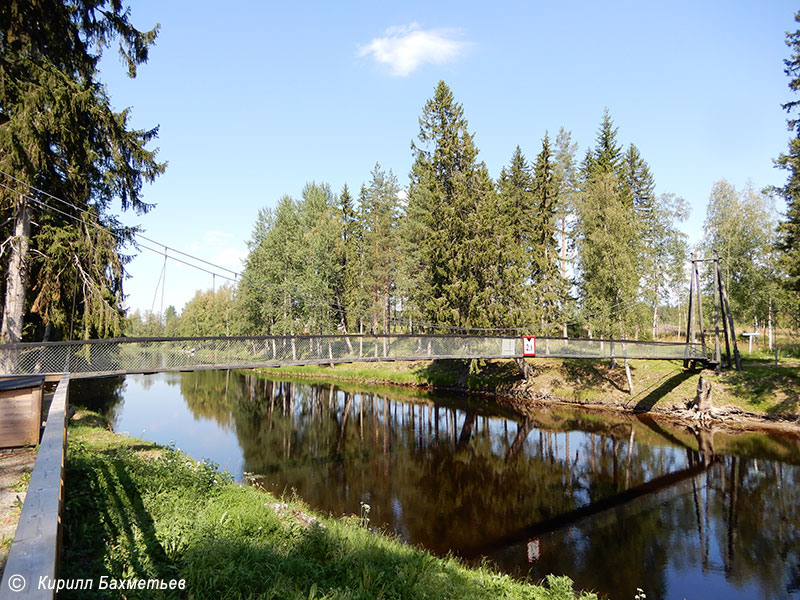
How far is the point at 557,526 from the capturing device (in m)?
9.84

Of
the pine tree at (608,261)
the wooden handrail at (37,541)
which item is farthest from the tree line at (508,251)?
the wooden handrail at (37,541)

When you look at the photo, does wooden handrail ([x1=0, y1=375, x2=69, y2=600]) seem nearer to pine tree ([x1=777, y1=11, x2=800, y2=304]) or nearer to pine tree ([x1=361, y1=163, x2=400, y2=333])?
pine tree ([x1=777, y1=11, x2=800, y2=304])

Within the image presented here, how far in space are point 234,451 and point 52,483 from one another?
591 inches

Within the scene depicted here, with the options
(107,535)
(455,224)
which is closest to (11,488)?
(107,535)

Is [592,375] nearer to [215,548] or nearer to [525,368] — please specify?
[525,368]

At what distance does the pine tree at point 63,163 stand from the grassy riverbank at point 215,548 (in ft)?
26.8

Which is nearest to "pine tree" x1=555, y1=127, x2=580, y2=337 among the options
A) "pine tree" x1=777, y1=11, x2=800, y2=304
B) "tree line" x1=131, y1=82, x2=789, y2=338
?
"tree line" x1=131, y1=82, x2=789, y2=338

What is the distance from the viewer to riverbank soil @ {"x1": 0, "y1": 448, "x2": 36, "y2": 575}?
12.8 feet

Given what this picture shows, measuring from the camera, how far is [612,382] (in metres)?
23.9

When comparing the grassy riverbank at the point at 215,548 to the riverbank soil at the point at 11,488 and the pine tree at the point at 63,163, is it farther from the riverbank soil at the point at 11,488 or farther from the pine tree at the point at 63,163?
the pine tree at the point at 63,163

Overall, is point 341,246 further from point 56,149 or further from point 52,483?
point 52,483

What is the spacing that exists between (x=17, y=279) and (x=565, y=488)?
1575cm

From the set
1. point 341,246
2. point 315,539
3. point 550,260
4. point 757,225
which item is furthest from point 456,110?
point 315,539

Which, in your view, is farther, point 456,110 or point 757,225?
point 456,110
